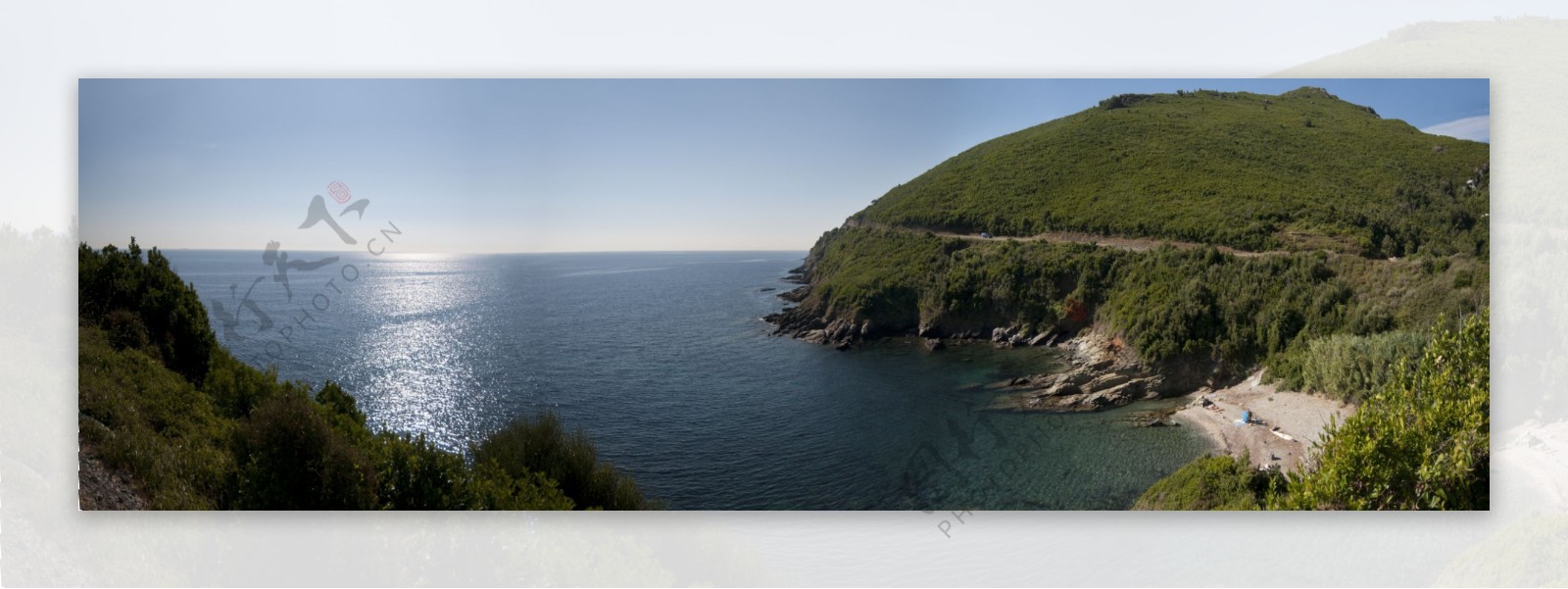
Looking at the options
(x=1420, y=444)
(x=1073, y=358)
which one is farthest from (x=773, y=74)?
(x=1420, y=444)

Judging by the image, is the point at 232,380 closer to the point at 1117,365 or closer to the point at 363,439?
the point at 363,439

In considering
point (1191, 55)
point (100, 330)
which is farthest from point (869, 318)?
point (100, 330)

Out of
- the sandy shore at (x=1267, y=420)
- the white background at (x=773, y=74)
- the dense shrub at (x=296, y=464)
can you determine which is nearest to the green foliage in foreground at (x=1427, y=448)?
the white background at (x=773, y=74)

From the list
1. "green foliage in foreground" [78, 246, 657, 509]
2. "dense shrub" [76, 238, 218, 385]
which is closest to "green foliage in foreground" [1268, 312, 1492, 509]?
"green foliage in foreground" [78, 246, 657, 509]

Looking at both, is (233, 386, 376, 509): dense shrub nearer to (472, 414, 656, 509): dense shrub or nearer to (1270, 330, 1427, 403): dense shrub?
(472, 414, 656, 509): dense shrub

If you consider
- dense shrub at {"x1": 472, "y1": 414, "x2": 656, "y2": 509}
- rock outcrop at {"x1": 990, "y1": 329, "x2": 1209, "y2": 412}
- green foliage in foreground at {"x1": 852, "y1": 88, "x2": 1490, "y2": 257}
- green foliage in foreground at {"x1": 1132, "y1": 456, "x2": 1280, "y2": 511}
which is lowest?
green foliage in foreground at {"x1": 1132, "y1": 456, "x2": 1280, "y2": 511}

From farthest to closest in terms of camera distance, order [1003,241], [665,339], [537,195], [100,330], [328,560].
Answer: [1003,241]
[665,339]
[537,195]
[100,330]
[328,560]
